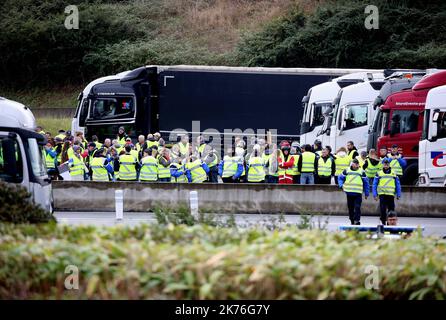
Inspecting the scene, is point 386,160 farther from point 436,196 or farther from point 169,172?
point 169,172

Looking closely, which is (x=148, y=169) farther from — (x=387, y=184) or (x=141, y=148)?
(x=387, y=184)

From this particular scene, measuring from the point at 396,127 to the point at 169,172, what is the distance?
7227 mm

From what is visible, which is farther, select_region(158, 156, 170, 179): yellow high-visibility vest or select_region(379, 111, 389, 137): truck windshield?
select_region(379, 111, 389, 137): truck windshield

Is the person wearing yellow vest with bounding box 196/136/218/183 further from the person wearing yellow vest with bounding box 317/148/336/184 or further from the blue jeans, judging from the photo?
the person wearing yellow vest with bounding box 317/148/336/184

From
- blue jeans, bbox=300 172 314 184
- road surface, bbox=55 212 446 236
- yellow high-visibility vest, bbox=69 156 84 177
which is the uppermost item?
yellow high-visibility vest, bbox=69 156 84 177

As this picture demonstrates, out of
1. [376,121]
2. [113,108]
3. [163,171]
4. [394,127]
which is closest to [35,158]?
[163,171]

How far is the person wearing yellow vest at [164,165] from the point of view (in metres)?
25.9

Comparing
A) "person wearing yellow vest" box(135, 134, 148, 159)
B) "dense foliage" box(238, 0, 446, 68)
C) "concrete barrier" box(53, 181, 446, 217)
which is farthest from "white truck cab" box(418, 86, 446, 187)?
"dense foliage" box(238, 0, 446, 68)

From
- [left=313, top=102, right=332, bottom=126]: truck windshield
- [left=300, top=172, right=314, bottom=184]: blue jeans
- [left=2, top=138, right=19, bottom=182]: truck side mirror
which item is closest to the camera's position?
[left=2, top=138, right=19, bottom=182]: truck side mirror

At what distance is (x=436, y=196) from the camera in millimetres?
24984

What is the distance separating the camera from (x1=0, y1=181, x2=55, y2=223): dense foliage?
1043 cm

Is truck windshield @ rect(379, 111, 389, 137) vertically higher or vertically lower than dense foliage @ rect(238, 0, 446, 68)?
lower

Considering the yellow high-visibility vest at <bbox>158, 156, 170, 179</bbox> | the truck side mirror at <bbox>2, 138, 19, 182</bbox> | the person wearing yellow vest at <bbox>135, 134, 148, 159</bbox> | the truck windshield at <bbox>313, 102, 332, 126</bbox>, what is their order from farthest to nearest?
the truck windshield at <bbox>313, 102, 332, 126</bbox>, the person wearing yellow vest at <bbox>135, 134, 148, 159</bbox>, the yellow high-visibility vest at <bbox>158, 156, 170, 179</bbox>, the truck side mirror at <bbox>2, 138, 19, 182</bbox>

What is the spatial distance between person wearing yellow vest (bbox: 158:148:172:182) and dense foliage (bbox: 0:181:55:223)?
48.5 ft
